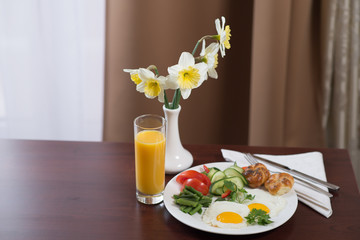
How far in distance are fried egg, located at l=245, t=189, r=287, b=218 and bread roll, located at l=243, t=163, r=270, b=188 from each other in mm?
25

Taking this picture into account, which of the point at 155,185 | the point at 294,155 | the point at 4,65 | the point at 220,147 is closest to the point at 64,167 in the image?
the point at 155,185

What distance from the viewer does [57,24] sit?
8.37 ft

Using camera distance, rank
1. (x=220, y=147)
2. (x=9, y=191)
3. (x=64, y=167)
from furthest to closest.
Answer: (x=220, y=147)
(x=64, y=167)
(x=9, y=191)

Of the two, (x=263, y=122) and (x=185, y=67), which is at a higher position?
(x=185, y=67)

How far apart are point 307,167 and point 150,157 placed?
1.74 feet

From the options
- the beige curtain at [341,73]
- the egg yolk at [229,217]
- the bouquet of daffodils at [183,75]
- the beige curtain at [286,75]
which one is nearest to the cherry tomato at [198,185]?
the egg yolk at [229,217]

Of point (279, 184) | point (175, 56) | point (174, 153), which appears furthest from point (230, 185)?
point (175, 56)

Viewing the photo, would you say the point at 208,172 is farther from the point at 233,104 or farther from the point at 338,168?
the point at 233,104

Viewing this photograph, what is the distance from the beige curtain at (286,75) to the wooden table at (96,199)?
0.77m

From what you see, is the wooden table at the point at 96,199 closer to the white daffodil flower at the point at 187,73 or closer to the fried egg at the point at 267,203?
the fried egg at the point at 267,203

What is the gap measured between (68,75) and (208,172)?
5.00ft

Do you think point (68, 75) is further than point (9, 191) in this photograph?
Yes

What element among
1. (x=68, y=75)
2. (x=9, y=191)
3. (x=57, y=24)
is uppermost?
(x=57, y=24)

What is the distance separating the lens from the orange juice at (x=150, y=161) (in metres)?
1.21
